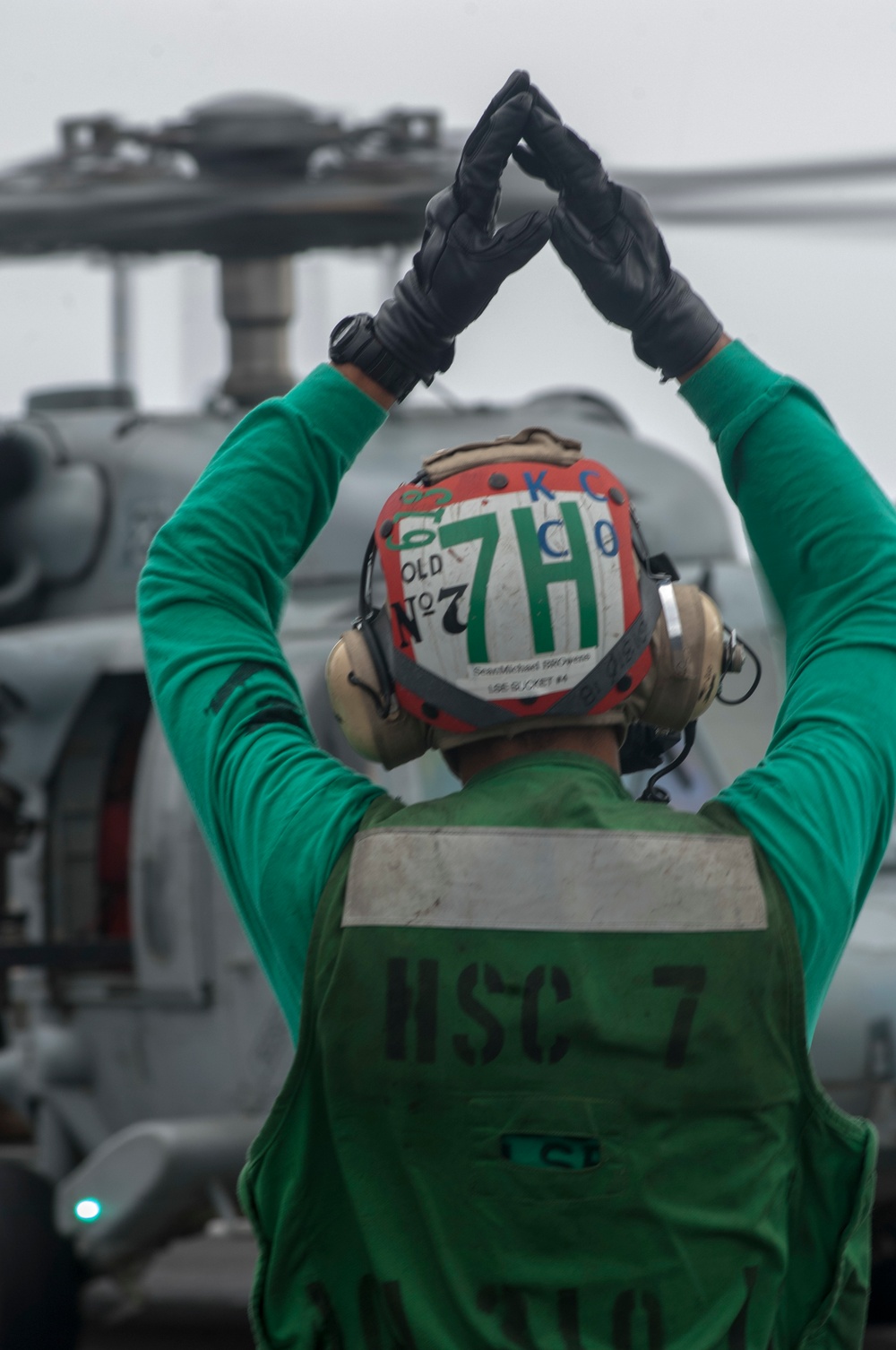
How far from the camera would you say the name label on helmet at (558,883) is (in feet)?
4.08

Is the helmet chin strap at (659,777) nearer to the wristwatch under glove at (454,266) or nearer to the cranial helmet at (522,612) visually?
the cranial helmet at (522,612)

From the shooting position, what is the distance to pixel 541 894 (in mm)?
1245

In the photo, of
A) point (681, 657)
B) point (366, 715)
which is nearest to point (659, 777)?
point (681, 657)

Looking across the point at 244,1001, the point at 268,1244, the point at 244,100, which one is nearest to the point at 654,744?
the point at 268,1244

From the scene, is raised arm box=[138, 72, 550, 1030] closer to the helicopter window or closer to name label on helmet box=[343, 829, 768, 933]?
name label on helmet box=[343, 829, 768, 933]

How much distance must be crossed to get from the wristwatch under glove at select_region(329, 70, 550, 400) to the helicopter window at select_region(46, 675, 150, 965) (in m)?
3.61

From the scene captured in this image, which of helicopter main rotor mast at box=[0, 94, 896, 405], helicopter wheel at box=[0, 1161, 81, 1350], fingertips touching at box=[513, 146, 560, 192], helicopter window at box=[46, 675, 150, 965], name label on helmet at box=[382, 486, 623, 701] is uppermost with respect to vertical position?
helicopter main rotor mast at box=[0, 94, 896, 405]

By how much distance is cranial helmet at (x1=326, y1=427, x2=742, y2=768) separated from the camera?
129 centimetres

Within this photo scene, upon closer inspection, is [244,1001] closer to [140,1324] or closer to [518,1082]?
[140,1324]

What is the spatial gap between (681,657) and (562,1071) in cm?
33

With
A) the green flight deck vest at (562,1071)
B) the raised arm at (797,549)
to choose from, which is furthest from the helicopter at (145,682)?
the green flight deck vest at (562,1071)

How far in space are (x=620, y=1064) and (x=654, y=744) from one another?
38 centimetres

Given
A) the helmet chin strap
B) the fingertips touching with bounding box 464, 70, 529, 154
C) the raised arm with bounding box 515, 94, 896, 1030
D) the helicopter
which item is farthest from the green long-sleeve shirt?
the helicopter

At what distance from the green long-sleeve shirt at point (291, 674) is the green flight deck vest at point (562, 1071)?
5 centimetres
